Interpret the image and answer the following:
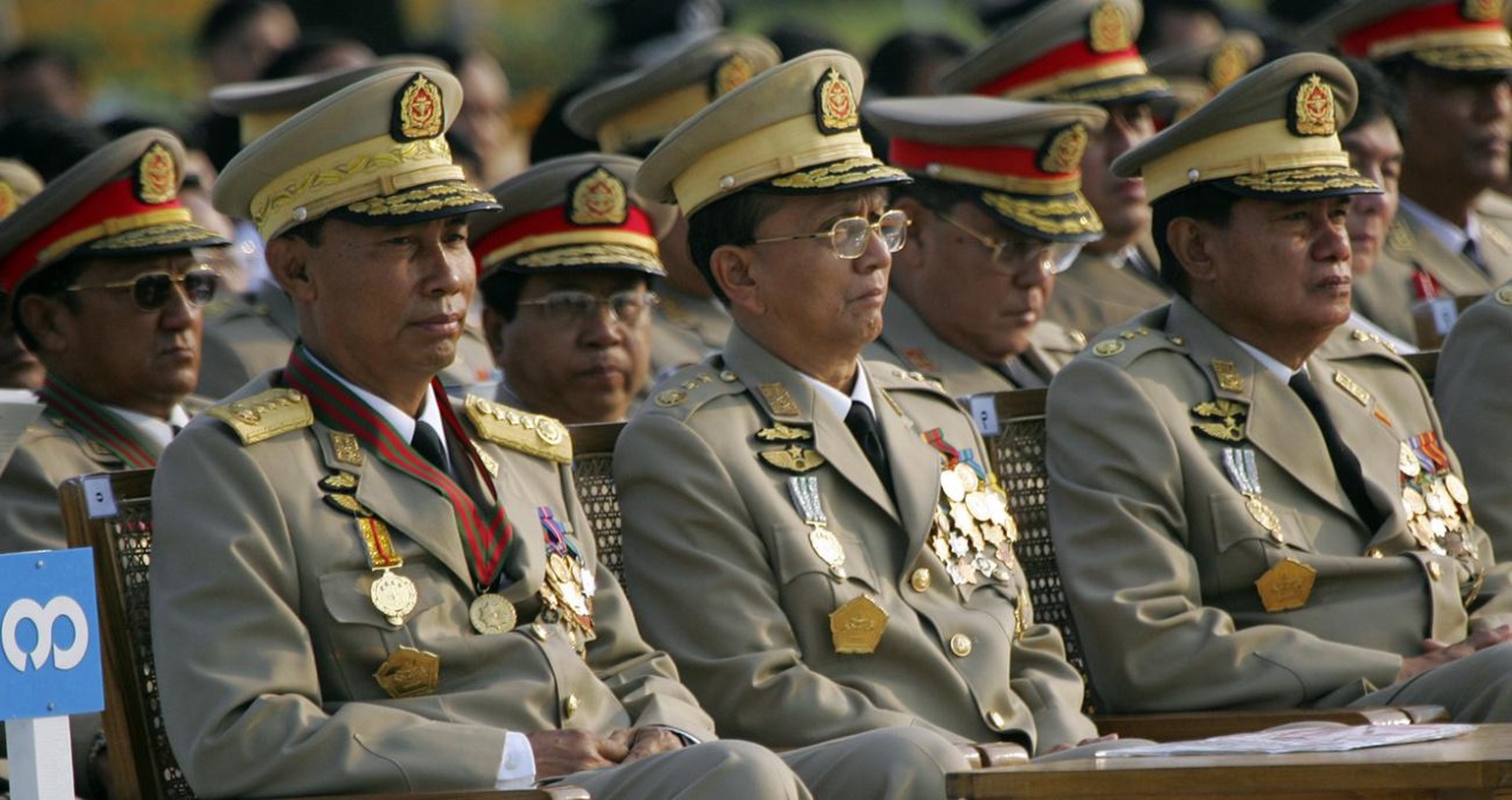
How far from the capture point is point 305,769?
3961 millimetres

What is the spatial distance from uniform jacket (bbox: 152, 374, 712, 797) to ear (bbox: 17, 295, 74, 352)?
1208mm

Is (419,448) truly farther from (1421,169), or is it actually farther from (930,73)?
(930,73)

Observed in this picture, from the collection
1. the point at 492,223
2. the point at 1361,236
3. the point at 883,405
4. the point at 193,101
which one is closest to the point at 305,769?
the point at 883,405

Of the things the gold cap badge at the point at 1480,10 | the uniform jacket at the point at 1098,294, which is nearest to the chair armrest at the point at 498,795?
the uniform jacket at the point at 1098,294

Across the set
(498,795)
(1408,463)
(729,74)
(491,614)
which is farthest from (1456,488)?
(729,74)

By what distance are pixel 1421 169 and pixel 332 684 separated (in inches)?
199

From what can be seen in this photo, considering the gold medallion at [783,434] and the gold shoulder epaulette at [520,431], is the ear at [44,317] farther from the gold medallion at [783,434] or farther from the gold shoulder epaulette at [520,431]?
the gold medallion at [783,434]

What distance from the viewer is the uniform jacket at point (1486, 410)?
5801 mm

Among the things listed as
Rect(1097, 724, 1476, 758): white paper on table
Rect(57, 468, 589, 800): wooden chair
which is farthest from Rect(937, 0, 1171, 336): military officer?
Rect(57, 468, 589, 800): wooden chair

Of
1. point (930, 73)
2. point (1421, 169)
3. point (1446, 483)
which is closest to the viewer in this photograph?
point (1446, 483)

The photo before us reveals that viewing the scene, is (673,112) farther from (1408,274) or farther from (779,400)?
(779,400)

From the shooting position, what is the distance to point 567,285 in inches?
246

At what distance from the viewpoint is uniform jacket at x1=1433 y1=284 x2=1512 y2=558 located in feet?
19.0

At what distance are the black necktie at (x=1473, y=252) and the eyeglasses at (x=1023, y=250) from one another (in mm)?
2224
